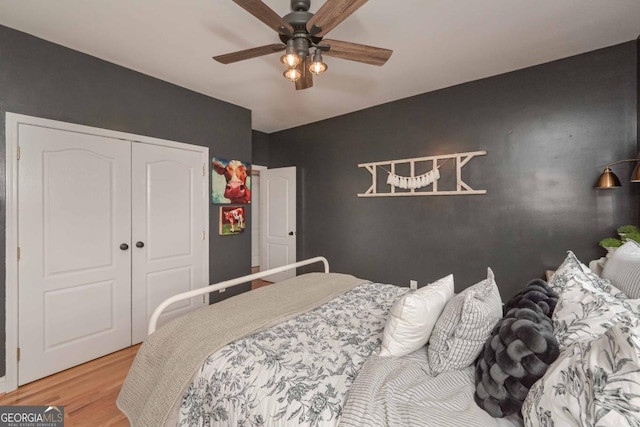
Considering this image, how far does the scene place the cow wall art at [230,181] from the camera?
10.8 feet

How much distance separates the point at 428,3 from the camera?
1.79m

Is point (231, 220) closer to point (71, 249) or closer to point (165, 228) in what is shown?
point (165, 228)

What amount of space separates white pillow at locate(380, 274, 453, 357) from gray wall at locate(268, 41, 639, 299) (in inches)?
79.2

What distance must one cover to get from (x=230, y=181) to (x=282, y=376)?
2737 mm

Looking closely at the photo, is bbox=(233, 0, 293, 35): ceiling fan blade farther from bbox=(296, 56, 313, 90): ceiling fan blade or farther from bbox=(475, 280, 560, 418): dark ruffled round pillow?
bbox=(475, 280, 560, 418): dark ruffled round pillow

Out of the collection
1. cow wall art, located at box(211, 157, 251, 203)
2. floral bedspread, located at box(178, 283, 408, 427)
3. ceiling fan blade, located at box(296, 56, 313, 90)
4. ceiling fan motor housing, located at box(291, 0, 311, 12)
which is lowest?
floral bedspread, located at box(178, 283, 408, 427)

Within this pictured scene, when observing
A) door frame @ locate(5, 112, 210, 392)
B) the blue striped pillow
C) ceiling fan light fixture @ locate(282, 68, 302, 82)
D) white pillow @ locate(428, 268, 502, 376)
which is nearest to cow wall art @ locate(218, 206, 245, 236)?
door frame @ locate(5, 112, 210, 392)

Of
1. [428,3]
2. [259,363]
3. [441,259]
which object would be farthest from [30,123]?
→ [441,259]

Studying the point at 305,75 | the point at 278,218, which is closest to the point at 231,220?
the point at 278,218

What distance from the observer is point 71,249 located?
229cm

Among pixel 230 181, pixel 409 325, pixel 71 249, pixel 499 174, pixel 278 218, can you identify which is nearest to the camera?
pixel 409 325

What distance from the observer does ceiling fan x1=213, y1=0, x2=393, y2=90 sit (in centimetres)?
138

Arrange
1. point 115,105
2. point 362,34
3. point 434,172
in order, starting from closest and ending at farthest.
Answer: point 362,34
point 115,105
point 434,172

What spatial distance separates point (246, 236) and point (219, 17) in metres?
2.43
